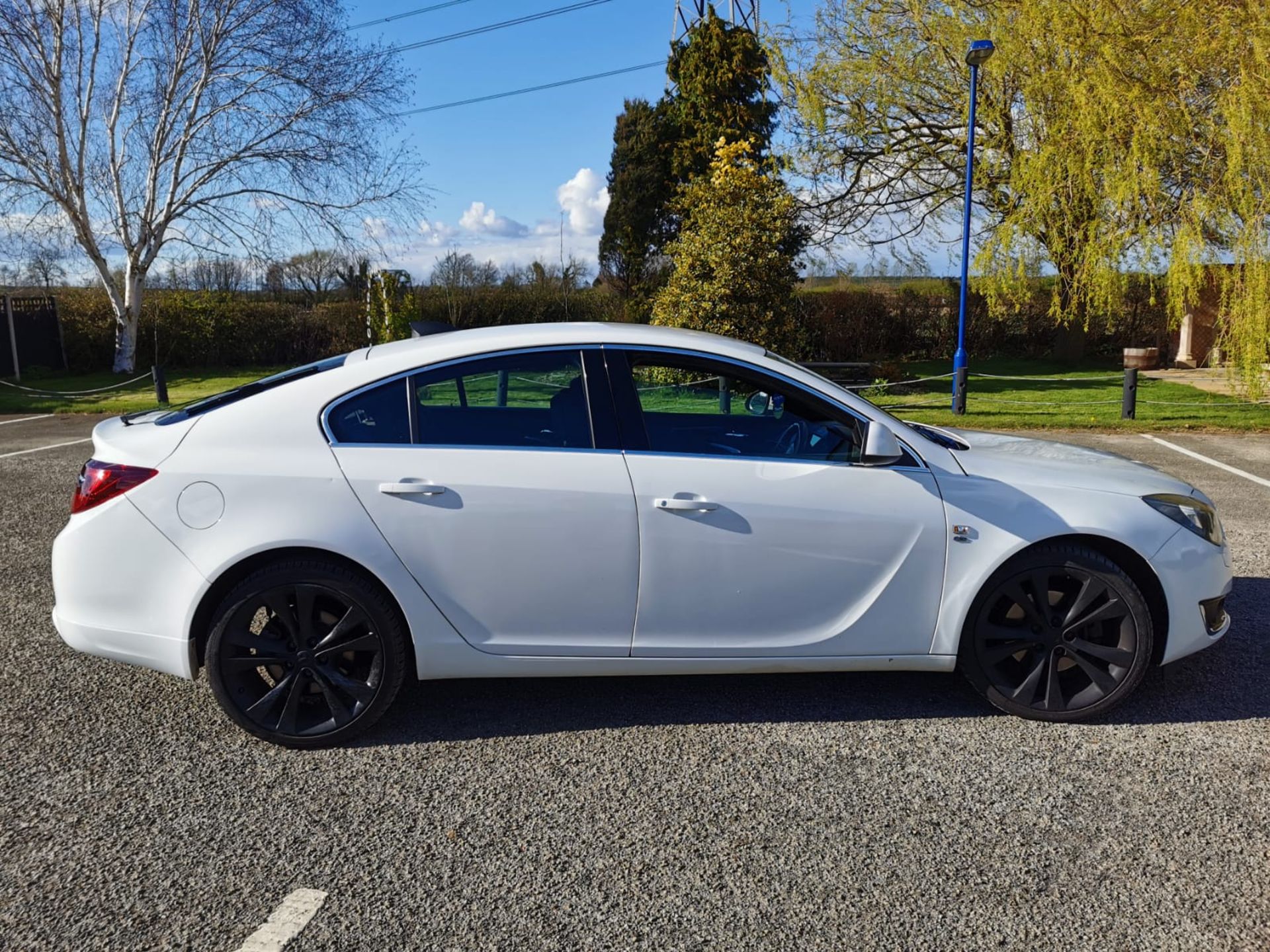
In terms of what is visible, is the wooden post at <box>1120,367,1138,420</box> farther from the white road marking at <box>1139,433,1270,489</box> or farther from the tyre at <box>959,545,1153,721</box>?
the tyre at <box>959,545,1153,721</box>

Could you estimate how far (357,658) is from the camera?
11.3ft

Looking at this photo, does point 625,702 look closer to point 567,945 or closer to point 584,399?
point 584,399

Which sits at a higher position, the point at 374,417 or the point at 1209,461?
the point at 374,417

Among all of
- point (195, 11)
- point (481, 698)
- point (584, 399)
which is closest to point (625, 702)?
point (481, 698)

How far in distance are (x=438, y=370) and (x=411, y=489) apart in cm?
51

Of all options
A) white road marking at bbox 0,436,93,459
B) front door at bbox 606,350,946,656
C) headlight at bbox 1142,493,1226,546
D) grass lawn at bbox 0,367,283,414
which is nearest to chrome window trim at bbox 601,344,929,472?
front door at bbox 606,350,946,656

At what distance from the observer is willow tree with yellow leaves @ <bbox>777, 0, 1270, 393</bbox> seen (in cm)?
1334

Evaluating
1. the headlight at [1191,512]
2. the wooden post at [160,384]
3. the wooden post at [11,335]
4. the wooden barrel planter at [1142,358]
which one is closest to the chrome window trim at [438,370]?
the headlight at [1191,512]

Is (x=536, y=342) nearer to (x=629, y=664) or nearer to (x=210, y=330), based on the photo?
(x=629, y=664)

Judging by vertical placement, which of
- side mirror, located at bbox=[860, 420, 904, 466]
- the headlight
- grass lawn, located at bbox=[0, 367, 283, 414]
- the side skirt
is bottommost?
the side skirt

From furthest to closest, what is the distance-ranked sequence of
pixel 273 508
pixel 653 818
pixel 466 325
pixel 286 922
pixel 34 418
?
pixel 466 325, pixel 34 418, pixel 273 508, pixel 653 818, pixel 286 922

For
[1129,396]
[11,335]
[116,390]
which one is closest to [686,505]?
[1129,396]

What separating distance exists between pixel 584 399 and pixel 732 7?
24.6 metres

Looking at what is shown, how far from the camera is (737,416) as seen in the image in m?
3.70
